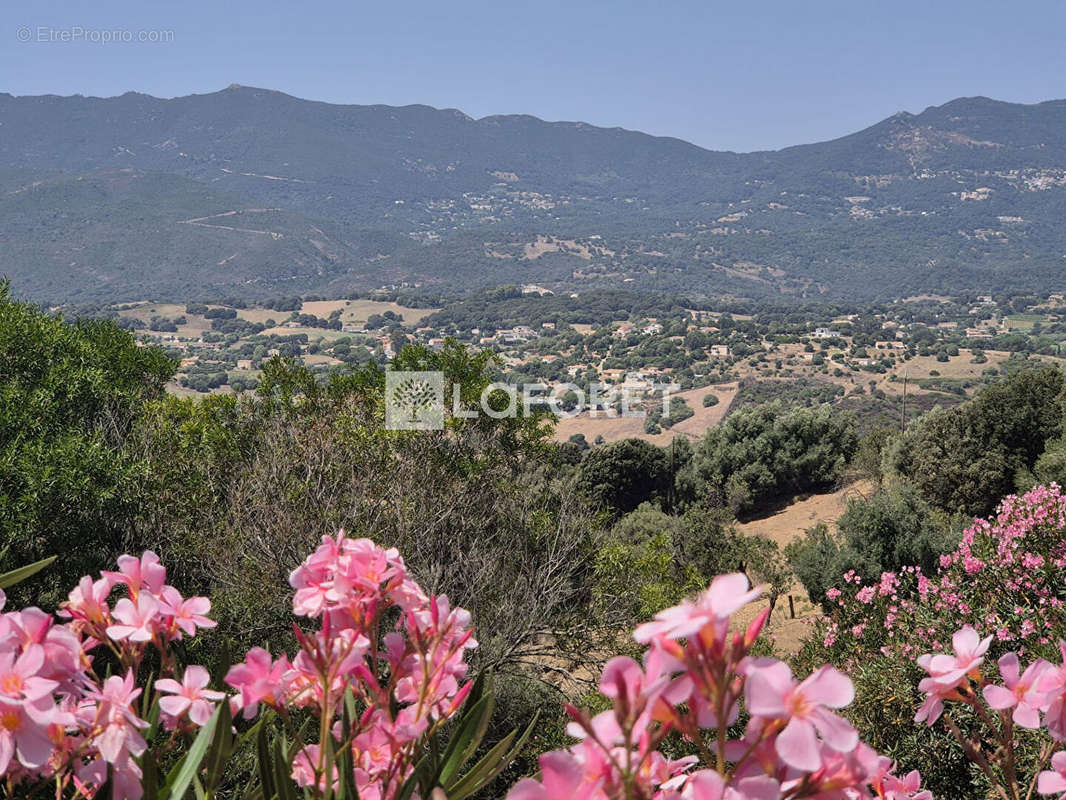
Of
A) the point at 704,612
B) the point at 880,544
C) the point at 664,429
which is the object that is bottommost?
the point at 664,429

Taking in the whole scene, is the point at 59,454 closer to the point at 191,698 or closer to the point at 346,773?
the point at 191,698

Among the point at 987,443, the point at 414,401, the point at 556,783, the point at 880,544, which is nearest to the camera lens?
the point at 556,783

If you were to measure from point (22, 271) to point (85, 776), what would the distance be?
190 meters

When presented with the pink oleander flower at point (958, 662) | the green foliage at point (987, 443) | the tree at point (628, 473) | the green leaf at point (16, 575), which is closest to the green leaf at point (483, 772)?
the pink oleander flower at point (958, 662)

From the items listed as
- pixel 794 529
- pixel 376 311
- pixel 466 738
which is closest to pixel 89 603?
pixel 466 738

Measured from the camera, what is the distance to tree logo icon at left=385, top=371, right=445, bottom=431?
26.2ft

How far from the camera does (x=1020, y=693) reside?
1.10 meters

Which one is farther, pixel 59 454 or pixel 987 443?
pixel 987 443

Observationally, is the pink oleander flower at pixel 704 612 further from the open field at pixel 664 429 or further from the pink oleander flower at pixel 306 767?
the open field at pixel 664 429

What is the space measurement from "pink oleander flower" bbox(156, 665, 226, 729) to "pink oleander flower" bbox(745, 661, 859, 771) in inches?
33.1

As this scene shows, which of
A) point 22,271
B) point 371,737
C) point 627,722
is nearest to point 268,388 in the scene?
point 371,737

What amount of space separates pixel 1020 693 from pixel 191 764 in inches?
49.8

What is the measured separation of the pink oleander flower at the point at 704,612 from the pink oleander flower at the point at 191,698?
2.50 ft

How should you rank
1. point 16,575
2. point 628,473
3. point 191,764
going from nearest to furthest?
point 191,764 < point 16,575 < point 628,473
